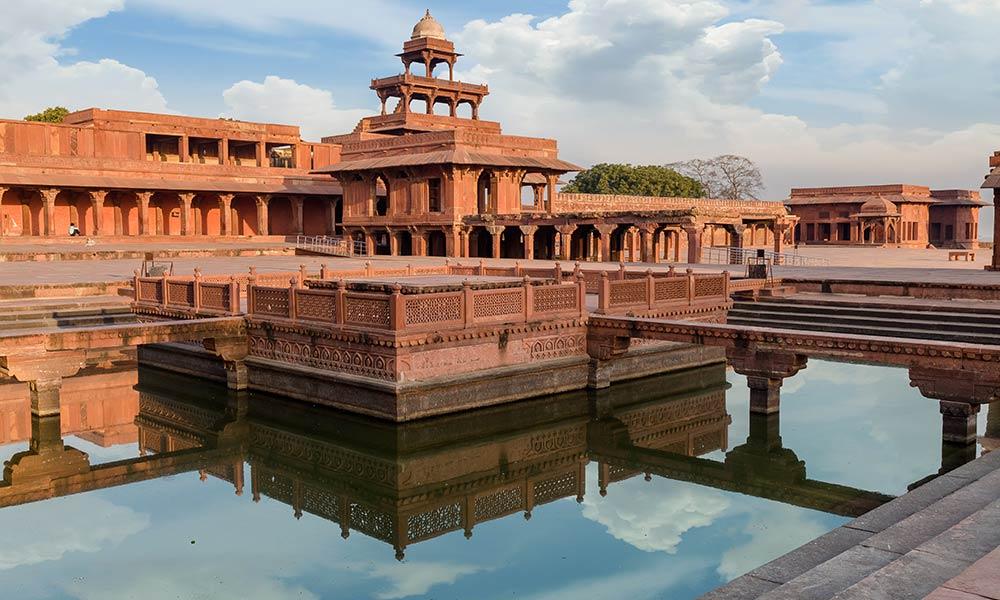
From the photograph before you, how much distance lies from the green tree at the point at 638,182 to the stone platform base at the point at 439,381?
184 feet

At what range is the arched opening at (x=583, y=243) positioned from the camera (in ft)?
140

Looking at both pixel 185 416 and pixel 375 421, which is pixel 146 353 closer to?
pixel 185 416

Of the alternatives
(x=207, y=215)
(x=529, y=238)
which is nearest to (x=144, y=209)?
(x=207, y=215)

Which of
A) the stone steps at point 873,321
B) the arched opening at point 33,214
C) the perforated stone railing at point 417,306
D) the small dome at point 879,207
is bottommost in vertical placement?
the stone steps at point 873,321

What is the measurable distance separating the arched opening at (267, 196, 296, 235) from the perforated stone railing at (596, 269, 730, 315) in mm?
35416

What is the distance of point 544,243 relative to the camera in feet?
141

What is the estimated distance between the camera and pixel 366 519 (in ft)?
35.6

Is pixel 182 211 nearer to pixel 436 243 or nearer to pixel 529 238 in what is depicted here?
pixel 436 243

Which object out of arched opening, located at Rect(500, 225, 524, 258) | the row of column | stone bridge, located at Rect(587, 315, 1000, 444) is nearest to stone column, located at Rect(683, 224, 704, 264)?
arched opening, located at Rect(500, 225, 524, 258)

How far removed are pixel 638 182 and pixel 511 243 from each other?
1319 inches

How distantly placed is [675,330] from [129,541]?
8.79 meters

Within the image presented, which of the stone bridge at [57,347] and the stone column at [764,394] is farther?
the stone column at [764,394]

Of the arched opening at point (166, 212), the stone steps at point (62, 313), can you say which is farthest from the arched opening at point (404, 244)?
the stone steps at point (62, 313)

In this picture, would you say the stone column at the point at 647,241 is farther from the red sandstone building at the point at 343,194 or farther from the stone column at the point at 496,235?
the stone column at the point at 496,235
